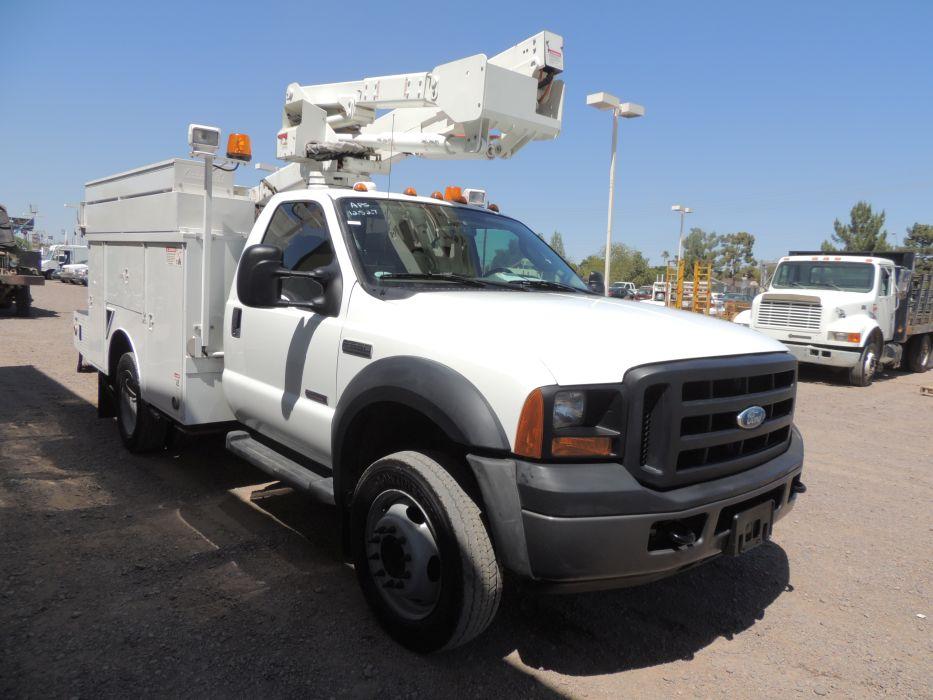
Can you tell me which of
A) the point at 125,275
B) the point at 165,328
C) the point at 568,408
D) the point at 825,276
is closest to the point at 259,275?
the point at 568,408

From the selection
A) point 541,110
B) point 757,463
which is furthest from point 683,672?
point 541,110

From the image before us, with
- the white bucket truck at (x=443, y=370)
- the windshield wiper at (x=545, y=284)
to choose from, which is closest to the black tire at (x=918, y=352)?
the white bucket truck at (x=443, y=370)

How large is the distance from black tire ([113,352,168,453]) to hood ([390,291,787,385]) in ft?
10.5

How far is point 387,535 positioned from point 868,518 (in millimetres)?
3948

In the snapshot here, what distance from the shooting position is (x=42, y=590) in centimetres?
340

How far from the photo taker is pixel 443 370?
9.04ft

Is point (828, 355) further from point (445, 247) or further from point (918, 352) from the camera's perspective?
point (445, 247)

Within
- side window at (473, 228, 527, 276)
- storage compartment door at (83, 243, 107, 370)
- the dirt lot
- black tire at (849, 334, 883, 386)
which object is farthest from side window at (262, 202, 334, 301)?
black tire at (849, 334, 883, 386)

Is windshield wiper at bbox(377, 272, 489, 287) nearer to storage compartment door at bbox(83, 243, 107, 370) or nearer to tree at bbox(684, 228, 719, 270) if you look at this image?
storage compartment door at bbox(83, 243, 107, 370)

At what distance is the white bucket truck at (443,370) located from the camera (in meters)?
2.52

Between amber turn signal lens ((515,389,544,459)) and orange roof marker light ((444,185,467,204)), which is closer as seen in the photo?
amber turn signal lens ((515,389,544,459))

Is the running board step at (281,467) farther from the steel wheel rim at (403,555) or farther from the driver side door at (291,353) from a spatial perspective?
the steel wheel rim at (403,555)

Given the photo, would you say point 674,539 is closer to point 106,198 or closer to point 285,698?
point 285,698

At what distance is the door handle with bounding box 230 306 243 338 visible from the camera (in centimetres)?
431
